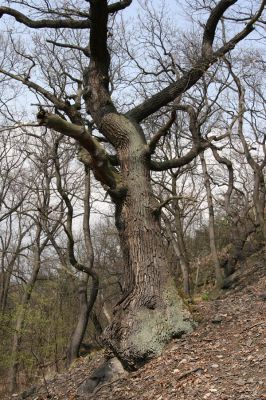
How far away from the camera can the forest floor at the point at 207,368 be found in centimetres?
434

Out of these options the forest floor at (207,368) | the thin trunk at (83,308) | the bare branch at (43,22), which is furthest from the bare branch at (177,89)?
the forest floor at (207,368)

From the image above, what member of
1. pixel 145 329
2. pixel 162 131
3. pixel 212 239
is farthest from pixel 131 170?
pixel 212 239

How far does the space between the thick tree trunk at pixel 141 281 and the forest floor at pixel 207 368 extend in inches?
9.8

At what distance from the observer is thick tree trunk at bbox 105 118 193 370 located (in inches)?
232

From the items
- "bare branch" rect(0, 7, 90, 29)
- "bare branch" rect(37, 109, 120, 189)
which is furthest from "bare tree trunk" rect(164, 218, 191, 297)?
"bare branch" rect(0, 7, 90, 29)

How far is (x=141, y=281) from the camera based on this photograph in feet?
20.8

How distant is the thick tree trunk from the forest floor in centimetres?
25

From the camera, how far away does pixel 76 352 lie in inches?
→ 425

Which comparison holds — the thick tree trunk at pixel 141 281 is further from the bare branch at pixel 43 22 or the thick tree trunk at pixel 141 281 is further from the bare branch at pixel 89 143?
the bare branch at pixel 43 22

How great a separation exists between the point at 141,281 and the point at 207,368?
→ 5.84ft

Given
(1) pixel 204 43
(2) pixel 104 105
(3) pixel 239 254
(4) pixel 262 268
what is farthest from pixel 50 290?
(1) pixel 204 43

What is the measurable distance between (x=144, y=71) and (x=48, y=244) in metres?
8.28

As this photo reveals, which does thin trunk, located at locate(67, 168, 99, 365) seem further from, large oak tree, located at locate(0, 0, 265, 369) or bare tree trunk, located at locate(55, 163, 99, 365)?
large oak tree, located at locate(0, 0, 265, 369)

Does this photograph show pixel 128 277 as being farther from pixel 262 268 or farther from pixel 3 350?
pixel 3 350
